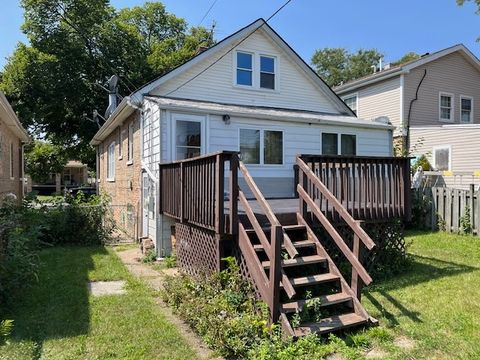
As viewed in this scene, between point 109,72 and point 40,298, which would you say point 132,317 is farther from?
point 109,72

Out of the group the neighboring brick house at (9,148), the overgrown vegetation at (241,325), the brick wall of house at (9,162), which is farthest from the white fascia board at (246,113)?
the brick wall of house at (9,162)

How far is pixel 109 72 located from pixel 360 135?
70.6 ft

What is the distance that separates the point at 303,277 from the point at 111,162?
13.7 m

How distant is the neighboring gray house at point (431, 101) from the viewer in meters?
16.4

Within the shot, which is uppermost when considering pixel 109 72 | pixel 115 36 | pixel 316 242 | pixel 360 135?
pixel 115 36

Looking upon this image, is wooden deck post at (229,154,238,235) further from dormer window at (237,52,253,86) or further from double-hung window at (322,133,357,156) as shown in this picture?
dormer window at (237,52,253,86)

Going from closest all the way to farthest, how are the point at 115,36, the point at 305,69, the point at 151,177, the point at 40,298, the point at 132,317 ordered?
the point at 132,317
the point at 40,298
the point at 151,177
the point at 305,69
the point at 115,36

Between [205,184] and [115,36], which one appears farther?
[115,36]

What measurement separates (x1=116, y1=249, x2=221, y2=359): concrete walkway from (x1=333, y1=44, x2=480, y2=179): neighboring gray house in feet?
43.0

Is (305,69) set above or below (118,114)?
above

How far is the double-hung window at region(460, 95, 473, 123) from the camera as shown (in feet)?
65.1

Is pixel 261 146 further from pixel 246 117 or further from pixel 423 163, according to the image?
pixel 423 163

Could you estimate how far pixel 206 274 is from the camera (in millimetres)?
5938

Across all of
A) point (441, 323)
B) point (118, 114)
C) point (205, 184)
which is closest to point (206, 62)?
point (118, 114)
